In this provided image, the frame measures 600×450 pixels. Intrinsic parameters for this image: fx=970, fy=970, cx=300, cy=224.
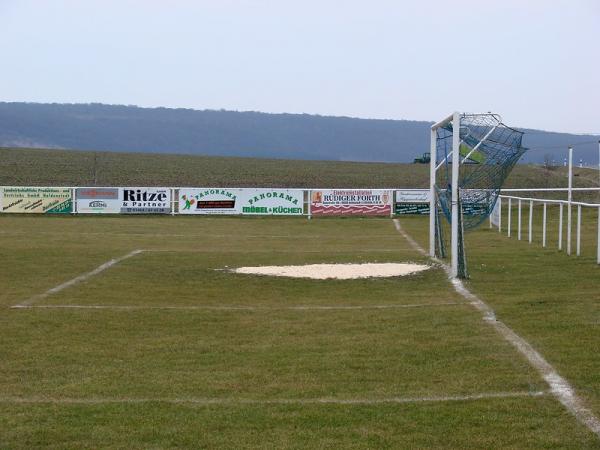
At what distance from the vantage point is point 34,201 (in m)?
37.3

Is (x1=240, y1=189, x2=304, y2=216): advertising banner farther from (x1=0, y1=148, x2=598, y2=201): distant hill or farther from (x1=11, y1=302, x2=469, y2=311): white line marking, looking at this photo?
(x1=11, y1=302, x2=469, y2=311): white line marking

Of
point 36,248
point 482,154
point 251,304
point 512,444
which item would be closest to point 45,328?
point 251,304

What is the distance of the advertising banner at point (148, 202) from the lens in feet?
123

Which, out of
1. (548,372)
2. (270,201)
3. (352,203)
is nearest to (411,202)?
(352,203)

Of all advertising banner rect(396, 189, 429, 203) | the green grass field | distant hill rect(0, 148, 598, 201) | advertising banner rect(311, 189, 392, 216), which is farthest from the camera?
distant hill rect(0, 148, 598, 201)

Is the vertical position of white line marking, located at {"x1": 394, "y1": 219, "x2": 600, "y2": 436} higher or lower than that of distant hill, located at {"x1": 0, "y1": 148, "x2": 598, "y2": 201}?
lower

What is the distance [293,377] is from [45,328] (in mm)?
3874

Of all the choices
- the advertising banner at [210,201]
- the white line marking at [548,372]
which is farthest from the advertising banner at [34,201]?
the white line marking at [548,372]

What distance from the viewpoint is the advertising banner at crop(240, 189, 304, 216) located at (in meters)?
37.3

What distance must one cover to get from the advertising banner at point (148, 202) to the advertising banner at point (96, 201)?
39 cm

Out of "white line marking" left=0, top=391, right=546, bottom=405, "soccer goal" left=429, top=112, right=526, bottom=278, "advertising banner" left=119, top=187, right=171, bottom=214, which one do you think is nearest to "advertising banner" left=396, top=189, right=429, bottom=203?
"advertising banner" left=119, top=187, right=171, bottom=214

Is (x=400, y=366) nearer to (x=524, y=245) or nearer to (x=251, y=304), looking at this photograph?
(x=251, y=304)

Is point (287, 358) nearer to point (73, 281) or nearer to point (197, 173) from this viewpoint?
point (73, 281)

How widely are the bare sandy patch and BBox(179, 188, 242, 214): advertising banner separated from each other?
1904 centimetres
